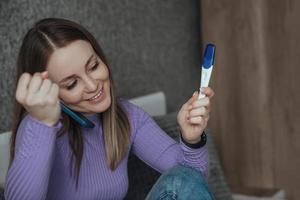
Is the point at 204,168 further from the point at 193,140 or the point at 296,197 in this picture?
the point at 296,197

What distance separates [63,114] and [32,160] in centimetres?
17

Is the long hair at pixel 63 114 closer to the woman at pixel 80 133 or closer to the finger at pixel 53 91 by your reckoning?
the woman at pixel 80 133

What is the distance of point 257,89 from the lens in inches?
63.0

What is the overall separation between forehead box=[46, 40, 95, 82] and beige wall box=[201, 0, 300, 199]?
2.59ft

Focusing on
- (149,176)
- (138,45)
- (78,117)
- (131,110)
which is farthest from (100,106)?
(138,45)

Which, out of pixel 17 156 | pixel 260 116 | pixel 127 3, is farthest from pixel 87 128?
pixel 260 116

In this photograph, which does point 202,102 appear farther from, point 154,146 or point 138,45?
point 138,45

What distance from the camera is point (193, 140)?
0.98 m

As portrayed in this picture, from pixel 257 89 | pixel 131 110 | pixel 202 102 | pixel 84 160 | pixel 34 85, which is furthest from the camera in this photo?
pixel 257 89

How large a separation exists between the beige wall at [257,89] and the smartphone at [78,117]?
0.75 m

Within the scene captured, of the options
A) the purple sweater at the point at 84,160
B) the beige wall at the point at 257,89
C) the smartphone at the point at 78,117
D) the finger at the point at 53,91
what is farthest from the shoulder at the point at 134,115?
the beige wall at the point at 257,89

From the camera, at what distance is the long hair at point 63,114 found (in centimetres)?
93

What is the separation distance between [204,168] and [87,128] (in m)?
0.25

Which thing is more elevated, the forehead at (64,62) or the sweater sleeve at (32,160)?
the forehead at (64,62)
